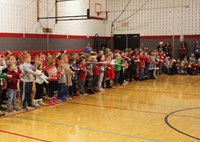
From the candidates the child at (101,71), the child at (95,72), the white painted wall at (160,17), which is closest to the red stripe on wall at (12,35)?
the child at (101,71)

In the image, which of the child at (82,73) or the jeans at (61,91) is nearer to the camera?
the jeans at (61,91)

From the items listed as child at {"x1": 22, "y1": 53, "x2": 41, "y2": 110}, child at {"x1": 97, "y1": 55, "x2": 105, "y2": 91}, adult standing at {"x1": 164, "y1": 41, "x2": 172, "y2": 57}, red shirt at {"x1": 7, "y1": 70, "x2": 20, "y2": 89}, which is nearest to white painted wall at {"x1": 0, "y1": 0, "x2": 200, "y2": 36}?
adult standing at {"x1": 164, "y1": 41, "x2": 172, "y2": 57}

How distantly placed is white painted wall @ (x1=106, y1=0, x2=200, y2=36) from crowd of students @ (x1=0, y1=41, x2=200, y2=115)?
11.9ft

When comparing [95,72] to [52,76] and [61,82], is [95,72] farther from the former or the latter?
[52,76]

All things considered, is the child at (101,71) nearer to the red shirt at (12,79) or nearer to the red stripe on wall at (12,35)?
the red shirt at (12,79)

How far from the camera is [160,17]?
1834cm

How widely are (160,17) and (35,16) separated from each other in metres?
8.22

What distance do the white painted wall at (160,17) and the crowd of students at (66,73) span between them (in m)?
3.62

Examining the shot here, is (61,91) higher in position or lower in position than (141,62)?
lower

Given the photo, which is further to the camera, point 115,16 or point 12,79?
point 115,16

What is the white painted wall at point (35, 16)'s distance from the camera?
518 inches

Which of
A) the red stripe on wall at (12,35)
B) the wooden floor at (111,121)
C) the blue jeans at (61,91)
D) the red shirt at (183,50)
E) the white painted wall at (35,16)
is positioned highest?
the white painted wall at (35,16)

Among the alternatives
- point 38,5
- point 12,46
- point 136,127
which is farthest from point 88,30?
point 136,127

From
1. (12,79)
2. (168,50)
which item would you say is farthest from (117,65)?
(168,50)
